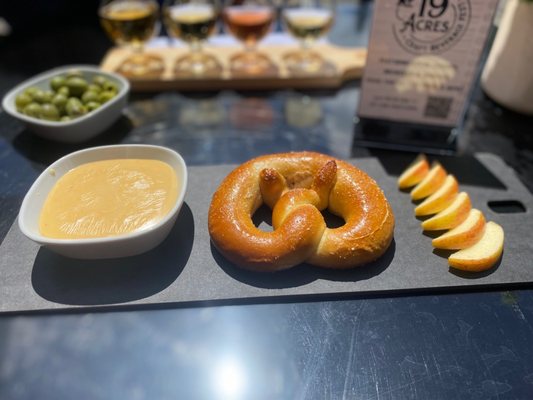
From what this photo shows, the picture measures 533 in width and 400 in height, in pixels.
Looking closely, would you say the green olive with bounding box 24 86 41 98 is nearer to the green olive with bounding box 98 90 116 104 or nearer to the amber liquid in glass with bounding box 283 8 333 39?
the green olive with bounding box 98 90 116 104

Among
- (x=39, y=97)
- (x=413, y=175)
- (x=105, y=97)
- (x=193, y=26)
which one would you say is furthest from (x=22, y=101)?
(x=413, y=175)

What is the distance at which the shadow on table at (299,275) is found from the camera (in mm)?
1055

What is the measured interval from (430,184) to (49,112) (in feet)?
4.61

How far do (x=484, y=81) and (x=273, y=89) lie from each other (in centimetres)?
101

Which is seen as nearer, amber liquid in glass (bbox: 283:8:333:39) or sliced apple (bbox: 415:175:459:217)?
sliced apple (bbox: 415:175:459:217)

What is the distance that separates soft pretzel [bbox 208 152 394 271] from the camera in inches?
40.9

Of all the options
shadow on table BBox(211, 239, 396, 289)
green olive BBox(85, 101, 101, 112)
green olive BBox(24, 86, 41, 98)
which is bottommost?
shadow on table BBox(211, 239, 396, 289)

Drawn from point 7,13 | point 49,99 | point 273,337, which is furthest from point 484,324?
point 7,13

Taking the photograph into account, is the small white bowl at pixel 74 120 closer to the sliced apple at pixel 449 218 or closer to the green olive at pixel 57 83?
the green olive at pixel 57 83

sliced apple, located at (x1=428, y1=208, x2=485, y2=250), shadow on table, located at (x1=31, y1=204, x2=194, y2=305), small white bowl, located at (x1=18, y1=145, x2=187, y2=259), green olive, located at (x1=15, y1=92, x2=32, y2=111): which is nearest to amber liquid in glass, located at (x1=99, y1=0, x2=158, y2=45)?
green olive, located at (x1=15, y1=92, x2=32, y2=111)

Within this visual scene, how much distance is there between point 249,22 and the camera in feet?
6.51

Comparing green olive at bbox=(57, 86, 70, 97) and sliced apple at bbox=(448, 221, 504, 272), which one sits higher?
green olive at bbox=(57, 86, 70, 97)

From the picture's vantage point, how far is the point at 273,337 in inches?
38.2

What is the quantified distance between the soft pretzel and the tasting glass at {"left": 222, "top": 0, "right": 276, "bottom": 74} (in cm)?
98
